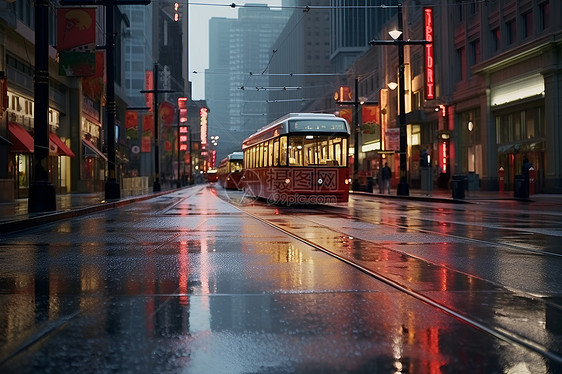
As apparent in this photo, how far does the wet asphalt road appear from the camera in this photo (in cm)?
416

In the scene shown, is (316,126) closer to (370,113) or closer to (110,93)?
(110,93)

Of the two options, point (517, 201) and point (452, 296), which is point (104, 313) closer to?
point (452, 296)

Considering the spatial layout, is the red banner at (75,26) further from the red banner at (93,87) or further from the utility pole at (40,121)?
the red banner at (93,87)

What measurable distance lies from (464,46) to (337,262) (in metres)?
40.8

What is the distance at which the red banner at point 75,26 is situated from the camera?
2189 centimetres

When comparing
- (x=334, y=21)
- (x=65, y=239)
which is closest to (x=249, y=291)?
(x=65, y=239)

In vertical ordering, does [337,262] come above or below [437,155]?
below

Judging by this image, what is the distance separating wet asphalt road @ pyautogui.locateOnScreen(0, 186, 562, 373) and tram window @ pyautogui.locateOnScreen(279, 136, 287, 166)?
13.0 metres

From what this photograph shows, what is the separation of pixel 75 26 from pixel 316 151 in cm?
970

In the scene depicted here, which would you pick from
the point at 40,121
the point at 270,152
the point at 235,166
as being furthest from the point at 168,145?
the point at 40,121

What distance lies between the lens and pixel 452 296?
6.30 m

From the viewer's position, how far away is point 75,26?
21969mm

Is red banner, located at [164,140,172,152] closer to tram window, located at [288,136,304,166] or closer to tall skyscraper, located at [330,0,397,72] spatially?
tram window, located at [288,136,304,166]

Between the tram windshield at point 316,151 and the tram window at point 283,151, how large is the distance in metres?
0.19
